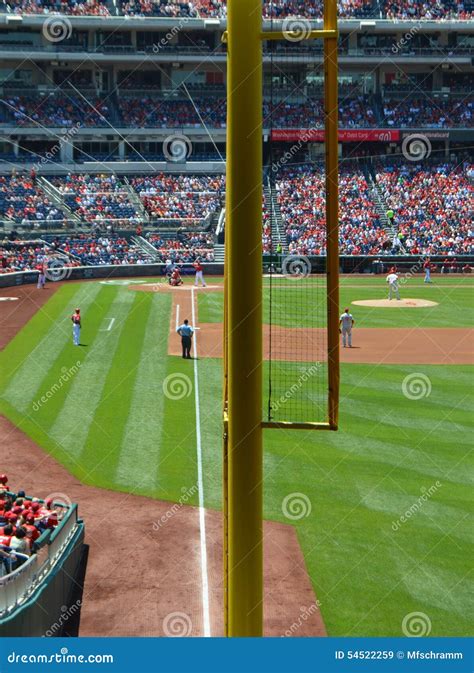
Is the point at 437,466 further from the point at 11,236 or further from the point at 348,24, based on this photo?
the point at 348,24

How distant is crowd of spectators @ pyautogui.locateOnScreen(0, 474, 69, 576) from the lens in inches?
428

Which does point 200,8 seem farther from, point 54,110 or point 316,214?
point 316,214

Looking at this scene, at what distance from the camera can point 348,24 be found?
6919cm

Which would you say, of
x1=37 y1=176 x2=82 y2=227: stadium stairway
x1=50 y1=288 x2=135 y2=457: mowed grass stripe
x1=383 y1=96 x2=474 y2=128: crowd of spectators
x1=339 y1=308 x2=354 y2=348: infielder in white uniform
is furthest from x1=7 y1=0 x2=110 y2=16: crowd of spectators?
x1=339 y1=308 x2=354 y2=348: infielder in white uniform

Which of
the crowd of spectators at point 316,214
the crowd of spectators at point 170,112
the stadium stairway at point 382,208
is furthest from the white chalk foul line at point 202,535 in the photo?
the crowd of spectators at point 170,112

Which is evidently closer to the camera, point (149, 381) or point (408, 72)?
point (149, 381)

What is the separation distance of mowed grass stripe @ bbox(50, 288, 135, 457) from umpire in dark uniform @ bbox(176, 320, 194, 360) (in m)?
2.44

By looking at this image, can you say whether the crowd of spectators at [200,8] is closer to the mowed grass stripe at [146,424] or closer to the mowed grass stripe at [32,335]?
the mowed grass stripe at [32,335]

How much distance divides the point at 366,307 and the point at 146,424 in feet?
70.0

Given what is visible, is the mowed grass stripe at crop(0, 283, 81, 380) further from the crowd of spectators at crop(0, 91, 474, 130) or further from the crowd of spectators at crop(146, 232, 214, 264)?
the crowd of spectators at crop(0, 91, 474, 130)

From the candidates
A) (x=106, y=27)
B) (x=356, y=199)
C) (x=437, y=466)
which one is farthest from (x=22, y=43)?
(x=437, y=466)

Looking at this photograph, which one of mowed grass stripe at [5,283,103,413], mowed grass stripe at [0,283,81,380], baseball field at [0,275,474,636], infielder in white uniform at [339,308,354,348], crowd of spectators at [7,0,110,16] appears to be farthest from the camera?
crowd of spectators at [7,0,110,16]

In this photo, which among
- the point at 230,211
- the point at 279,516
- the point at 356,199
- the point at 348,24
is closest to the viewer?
the point at 230,211

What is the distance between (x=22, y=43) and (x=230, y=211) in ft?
233
